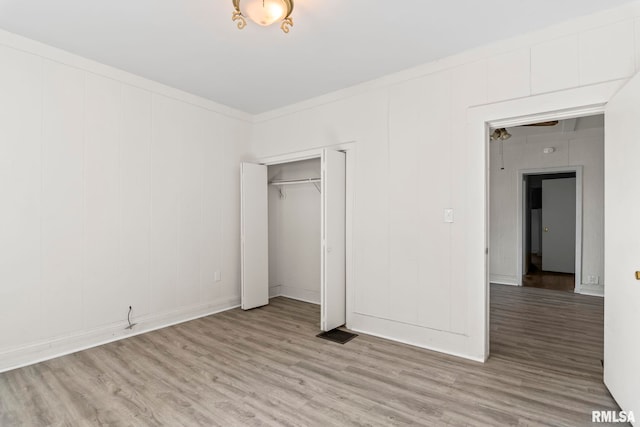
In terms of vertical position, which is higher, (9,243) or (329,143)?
(329,143)

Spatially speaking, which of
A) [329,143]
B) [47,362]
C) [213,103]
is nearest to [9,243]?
[47,362]

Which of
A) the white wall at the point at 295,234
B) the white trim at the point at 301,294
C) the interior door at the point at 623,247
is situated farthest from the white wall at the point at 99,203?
the interior door at the point at 623,247

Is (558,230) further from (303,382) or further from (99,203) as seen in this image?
(99,203)

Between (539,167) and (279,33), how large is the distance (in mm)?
5189

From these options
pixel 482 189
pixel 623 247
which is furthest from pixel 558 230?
pixel 623 247

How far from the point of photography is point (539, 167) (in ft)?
18.7

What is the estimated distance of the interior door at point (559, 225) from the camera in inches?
277

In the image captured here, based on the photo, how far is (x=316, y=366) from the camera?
9.05 feet

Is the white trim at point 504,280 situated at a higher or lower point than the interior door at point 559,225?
lower

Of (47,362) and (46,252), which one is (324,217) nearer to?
(46,252)

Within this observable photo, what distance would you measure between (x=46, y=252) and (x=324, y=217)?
2590 mm

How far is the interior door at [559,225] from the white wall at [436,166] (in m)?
5.75

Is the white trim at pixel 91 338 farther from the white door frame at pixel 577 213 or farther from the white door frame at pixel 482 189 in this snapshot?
the white door frame at pixel 577 213

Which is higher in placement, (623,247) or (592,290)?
(623,247)
